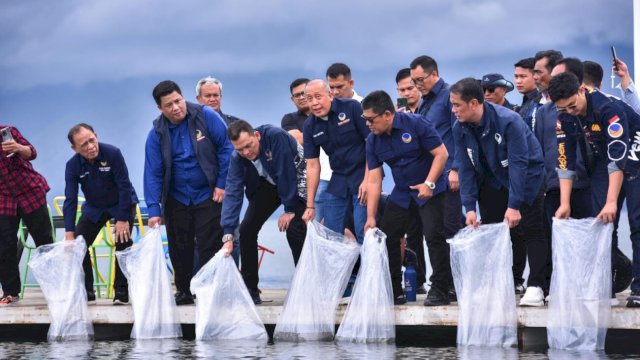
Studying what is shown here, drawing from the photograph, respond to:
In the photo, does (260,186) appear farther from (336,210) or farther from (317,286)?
(317,286)

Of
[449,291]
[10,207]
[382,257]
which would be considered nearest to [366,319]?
[382,257]

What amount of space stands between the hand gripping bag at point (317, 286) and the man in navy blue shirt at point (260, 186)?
1.67 ft

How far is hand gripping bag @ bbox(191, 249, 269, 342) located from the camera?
7.04 metres

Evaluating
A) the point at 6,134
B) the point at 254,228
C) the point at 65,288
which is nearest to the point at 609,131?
the point at 254,228

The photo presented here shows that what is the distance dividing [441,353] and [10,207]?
11.9 ft

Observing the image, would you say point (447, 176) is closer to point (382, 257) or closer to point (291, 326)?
point (382, 257)

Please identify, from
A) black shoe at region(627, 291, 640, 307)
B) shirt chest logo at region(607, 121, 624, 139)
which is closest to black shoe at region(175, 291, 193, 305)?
black shoe at region(627, 291, 640, 307)

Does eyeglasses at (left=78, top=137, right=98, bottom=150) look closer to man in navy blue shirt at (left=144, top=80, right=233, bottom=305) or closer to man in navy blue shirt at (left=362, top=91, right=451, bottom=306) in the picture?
man in navy blue shirt at (left=144, top=80, right=233, bottom=305)

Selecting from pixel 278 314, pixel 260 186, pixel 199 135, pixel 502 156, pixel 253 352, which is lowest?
pixel 253 352

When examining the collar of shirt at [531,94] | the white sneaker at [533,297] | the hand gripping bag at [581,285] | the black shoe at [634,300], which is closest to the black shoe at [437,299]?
the white sneaker at [533,297]

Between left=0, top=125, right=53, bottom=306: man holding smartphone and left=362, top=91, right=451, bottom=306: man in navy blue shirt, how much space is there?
2.78m

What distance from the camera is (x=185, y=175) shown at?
25.0 ft

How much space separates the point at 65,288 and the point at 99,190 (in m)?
0.76

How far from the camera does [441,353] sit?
20.6 feet
